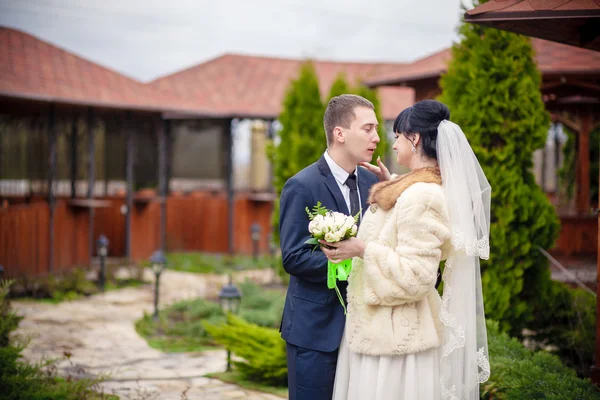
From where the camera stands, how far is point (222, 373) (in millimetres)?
6711

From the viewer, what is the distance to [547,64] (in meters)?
10.7

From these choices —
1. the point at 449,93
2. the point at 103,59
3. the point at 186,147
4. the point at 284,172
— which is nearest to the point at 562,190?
the point at 284,172

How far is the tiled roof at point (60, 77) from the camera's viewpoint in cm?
1382

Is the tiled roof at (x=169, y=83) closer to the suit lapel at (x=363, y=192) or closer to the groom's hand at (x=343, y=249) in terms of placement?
the suit lapel at (x=363, y=192)

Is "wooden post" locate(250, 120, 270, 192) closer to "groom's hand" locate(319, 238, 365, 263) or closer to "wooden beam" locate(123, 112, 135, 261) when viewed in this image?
"wooden beam" locate(123, 112, 135, 261)

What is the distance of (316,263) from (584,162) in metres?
10.2

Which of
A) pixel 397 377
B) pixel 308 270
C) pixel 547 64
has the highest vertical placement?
pixel 547 64

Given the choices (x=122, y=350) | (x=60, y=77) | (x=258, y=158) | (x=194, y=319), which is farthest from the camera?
(x=258, y=158)

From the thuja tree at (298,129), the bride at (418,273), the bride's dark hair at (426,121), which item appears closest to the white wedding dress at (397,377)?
the bride at (418,273)

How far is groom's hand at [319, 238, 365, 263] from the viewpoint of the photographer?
2.90 metres

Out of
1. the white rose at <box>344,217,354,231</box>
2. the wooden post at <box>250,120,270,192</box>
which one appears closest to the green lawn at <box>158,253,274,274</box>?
the wooden post at <box>250,120,270,192</box>

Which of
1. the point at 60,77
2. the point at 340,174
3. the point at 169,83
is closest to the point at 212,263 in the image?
the point at 60,77

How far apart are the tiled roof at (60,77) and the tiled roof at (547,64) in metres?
6.20

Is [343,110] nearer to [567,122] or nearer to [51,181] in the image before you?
[51,181]
